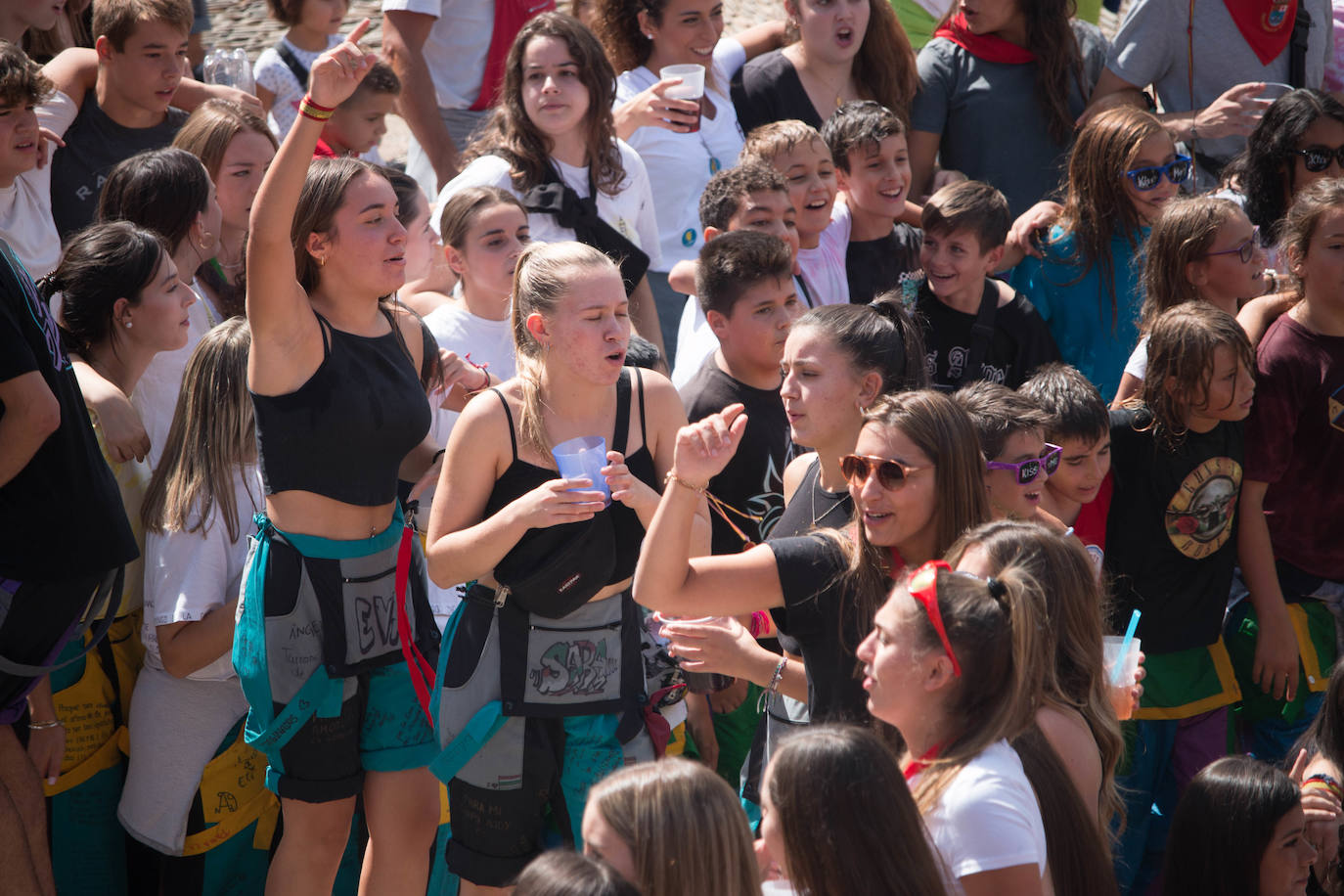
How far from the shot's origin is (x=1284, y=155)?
16.6 ft

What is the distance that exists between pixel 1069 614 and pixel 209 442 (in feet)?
7.59

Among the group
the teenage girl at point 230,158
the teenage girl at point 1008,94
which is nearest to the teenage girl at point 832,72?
the teenage girl at point 1008,94

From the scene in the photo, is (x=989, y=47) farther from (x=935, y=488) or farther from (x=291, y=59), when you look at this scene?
(x=935, y=488)

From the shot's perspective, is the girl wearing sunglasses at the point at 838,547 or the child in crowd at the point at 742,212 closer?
the girl wearing sunglasses at the point at 838,547

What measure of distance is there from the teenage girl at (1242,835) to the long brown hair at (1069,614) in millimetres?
428

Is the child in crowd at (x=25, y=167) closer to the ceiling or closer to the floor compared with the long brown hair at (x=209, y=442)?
closer to the ceiling

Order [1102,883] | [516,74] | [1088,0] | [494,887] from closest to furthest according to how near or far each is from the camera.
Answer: [1102,883] < [494,887] < [516,74] < [1088,0]

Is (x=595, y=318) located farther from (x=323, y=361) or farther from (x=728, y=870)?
(x=728, y=870)

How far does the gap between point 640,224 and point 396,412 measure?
218 cm

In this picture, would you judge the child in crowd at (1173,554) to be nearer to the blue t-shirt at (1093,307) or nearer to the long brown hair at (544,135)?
the blue t-shirt at (1093,307)

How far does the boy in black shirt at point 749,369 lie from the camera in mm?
3908

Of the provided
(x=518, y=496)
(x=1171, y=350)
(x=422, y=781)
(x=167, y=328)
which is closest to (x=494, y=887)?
(x=422, y=781)

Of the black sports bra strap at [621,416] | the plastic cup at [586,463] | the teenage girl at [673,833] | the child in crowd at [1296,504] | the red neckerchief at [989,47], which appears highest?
the red neckerchief at [989,47]

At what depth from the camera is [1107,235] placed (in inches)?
192
